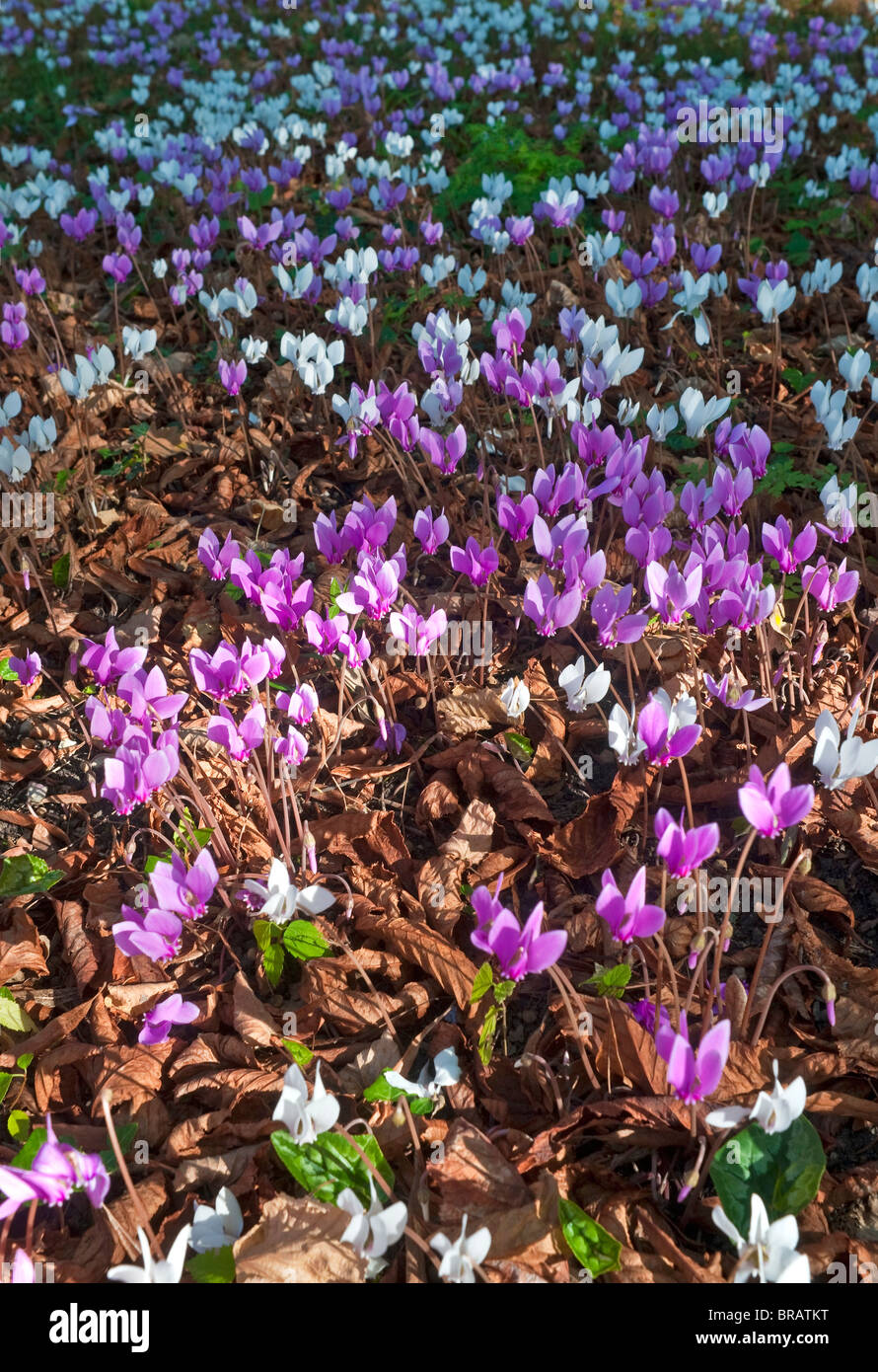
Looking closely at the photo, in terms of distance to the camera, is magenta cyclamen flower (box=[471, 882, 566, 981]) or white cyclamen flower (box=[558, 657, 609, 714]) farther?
white cyclamen flower (box=[558, 657, 609, 714])

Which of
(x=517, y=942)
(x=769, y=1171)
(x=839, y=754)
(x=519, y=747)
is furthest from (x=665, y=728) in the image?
(x=769, y=1171)

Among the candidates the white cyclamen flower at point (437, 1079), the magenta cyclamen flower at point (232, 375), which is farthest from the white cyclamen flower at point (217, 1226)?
the magenta cyclamen flower at point (232, 375)

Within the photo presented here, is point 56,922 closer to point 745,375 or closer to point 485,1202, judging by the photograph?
point 485,1202

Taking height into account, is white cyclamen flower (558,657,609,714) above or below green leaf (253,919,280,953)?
above

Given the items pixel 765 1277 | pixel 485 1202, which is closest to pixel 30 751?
pixel 485 1202

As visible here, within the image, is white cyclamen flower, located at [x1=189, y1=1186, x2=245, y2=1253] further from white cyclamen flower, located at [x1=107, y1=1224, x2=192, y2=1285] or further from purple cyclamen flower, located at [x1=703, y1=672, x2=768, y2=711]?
purple cyclamen flower, located at [x1=703, y1=672, x2=768, y2=711]

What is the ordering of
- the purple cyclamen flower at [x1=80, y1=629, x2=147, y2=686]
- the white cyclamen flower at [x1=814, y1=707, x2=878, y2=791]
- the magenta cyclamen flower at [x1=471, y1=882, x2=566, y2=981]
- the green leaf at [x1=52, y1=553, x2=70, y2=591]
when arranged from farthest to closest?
the green leaf at [x1=52, y1=553, x2=70, y2=591], the purple cyclamen flower at [x1=80, y1=629, x2=147, y2=686], the white cyclamen flower at [x1=814, y1=707, x2=878, y2=791], the magenta cyclamen flower at [x1=471, y1=882, x2=566, y2=981]

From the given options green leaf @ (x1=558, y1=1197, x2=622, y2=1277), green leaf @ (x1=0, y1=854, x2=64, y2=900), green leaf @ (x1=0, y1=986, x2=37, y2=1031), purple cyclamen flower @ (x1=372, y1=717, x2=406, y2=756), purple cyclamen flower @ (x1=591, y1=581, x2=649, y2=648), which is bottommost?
green leaf @ (x1=558, y1=1197, x2=622, y2=1277)

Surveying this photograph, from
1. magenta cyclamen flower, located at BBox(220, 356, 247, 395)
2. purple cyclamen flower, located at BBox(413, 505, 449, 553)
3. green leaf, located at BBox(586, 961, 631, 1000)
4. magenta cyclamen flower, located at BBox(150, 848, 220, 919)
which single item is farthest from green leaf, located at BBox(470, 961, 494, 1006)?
magenta cyclamen flower, located at BBox(220, 356, 247, 395)
